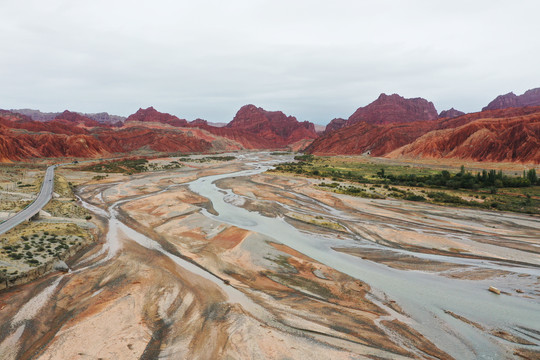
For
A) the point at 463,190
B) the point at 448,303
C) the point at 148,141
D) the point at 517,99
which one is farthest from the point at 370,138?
the point at 517,99

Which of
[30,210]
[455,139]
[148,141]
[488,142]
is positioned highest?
[148,141]

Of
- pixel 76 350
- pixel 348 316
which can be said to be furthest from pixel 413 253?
pixel 76 350

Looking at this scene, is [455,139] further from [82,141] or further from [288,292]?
[82,141]

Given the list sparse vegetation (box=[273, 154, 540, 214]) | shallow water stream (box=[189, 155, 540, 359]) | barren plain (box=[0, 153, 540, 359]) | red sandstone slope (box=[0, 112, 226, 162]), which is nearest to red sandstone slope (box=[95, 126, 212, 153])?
red sandstone slope (box=[0, 112, 226, 162])

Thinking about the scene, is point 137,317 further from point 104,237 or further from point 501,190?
point 501,190

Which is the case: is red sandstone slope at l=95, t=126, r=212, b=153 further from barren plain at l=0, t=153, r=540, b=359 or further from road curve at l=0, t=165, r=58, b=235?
barren plain at l=0, t=153, r=540, b=359

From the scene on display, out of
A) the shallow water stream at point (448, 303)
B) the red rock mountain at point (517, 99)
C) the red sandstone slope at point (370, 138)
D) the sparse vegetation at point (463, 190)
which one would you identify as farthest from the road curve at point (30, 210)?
the red rock mountain at point (517, 99)
